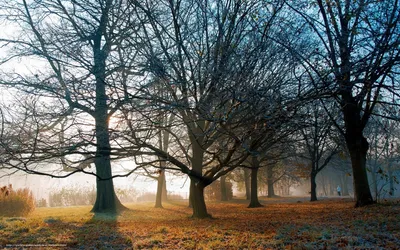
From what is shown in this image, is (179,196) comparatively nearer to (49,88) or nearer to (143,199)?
(143,199)

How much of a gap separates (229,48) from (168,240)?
4.53 meters

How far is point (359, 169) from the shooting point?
36.2 ft

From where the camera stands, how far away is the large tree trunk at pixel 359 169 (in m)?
10.8

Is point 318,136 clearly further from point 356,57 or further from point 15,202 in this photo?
point 15,202

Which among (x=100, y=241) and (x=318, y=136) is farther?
(x=318, y=136)

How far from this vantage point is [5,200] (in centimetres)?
1316

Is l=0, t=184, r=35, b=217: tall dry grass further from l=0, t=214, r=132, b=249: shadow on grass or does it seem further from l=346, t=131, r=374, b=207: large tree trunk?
l=346, t=131, r=374, b=207: large tree trunk

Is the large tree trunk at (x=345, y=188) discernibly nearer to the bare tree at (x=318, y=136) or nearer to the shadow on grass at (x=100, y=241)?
the bare tree at (x=318, y=136)

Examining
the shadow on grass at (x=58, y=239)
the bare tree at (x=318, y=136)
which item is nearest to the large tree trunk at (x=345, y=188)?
the bare tree at (x=318, y=136)

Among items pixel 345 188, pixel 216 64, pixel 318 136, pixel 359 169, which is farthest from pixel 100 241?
pixel 345 188

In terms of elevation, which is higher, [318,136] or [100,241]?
[318,136]

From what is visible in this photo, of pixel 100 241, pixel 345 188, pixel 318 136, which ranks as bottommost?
pixel 345 188

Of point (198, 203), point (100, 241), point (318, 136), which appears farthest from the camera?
point (198, 203)

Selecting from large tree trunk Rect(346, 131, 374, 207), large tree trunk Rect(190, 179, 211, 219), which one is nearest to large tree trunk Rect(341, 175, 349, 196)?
large tree trunk Rect(346, 131, 374, 207)
